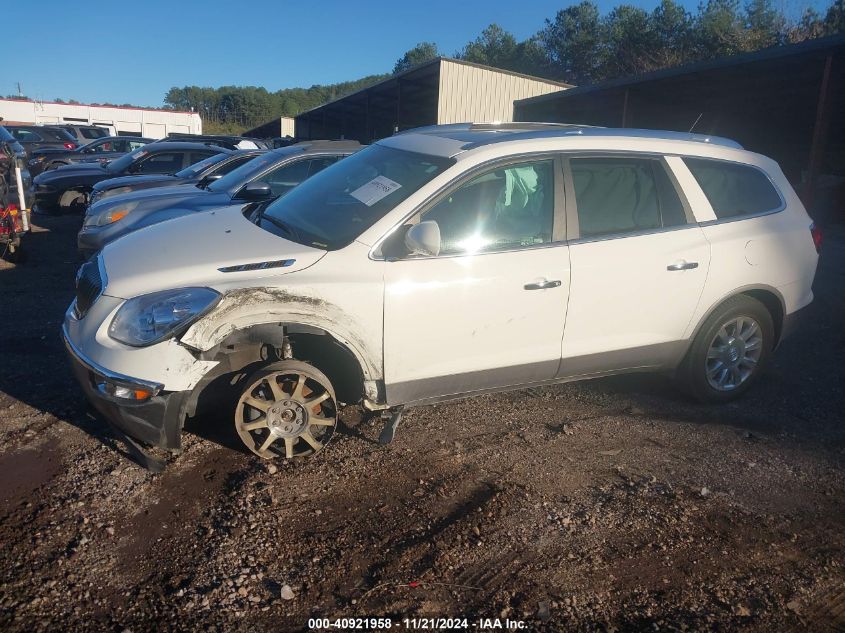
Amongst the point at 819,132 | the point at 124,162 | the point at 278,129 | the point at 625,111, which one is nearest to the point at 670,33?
the point at 278,129

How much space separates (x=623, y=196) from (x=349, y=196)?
1.78 meters

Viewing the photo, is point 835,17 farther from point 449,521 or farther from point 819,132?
point 449,521

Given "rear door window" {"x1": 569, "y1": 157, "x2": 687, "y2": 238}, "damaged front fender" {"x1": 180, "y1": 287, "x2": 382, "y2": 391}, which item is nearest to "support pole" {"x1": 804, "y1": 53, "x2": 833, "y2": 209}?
"rear door window" {"x1": 569, "y1": 157, "x2": 687, "y2": 238}

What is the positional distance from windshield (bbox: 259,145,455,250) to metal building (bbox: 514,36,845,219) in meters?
8.56

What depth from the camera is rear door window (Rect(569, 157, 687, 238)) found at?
13.8 feet

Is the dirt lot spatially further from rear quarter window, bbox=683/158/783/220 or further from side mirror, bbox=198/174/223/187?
side mirror, bbox=198/174/223/187

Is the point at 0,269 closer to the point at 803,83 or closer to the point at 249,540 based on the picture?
the point at 249,540

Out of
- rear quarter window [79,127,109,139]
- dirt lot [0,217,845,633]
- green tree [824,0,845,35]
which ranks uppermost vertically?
green tree [824,0,845,35]

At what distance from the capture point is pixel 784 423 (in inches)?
185

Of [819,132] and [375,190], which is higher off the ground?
[819,132]

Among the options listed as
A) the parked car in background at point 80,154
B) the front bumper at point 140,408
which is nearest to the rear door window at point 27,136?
the parked car in background at point 80,154

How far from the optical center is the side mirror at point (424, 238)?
3580 mm

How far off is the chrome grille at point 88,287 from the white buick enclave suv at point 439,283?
25mm

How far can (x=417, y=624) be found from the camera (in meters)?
2.62
